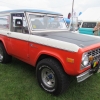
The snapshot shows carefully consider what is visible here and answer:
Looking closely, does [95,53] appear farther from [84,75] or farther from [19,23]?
[19,23]

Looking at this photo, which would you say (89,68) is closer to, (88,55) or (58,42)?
(88,55)

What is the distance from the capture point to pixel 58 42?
254 centimetres

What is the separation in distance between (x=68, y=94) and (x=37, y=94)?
725mm

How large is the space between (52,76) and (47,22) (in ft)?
5.28

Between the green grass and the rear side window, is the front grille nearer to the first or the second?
the green grass


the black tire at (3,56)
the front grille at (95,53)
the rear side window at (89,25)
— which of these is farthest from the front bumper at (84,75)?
the rear side window at (89,25)

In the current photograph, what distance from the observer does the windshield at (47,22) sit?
3369 millimetres

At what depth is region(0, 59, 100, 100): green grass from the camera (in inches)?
112

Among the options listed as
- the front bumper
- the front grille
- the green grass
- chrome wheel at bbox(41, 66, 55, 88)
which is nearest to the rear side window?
the green grass

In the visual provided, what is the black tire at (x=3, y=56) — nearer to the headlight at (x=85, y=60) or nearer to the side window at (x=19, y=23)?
the side window at (x=19, y=23)

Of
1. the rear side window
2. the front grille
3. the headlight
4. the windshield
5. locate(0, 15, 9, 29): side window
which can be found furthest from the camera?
the rear side window

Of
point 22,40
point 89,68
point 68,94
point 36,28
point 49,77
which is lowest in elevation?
point 68,94

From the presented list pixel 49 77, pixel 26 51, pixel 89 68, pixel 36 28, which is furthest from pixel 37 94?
pixel 36 28

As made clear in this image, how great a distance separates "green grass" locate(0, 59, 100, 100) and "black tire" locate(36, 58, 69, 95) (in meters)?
0.18
